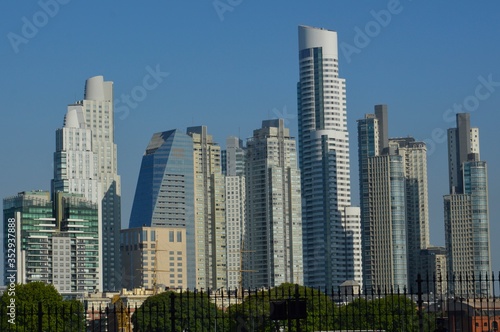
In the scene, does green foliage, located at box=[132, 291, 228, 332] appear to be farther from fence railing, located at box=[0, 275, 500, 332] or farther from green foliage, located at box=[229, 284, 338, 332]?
green foliage, located at box=[229, 284, 338, 332]

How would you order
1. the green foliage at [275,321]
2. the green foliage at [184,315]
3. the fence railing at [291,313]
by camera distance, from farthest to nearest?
the green foliage at [275,321] < the green foliage at [184,315] < the fence railing at [291,313]

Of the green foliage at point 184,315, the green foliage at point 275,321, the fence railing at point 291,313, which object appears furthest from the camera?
the green foliage at point 275,321

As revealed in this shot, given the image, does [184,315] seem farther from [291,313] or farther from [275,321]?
[291,313]

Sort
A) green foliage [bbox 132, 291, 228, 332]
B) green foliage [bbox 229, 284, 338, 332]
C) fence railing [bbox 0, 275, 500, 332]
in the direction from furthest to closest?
green foliage [bbox 229, 284, 338, 332] → green foliage [bbox 132, 291, 228, 332] → fence railing [bbox 0, 275, 500, 332]

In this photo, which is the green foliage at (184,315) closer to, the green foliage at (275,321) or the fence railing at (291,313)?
the fence railing at (291,313)

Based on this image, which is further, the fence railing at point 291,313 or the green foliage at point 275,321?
the green foliage at point 275,321

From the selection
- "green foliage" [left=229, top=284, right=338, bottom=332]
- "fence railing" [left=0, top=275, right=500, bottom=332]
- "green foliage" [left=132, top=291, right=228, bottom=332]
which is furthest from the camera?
"green foliage" [left=229, top=284, right=338, bottom=332]

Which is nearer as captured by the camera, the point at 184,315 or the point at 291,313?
the point at 291,313

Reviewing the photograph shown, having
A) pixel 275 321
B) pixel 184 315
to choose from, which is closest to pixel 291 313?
pixel 275 321

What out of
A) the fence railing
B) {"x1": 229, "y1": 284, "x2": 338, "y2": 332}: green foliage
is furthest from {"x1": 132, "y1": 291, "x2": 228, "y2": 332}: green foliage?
{"x1": 229, "y1": 284, "x2": 338, "y2": 332}: green foliage

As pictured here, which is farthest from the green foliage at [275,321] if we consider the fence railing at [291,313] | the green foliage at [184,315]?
the green foliage at [184,315]

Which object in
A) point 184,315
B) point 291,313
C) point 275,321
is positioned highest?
point 291,313

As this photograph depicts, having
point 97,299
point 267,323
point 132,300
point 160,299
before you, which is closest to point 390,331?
point 267,323
